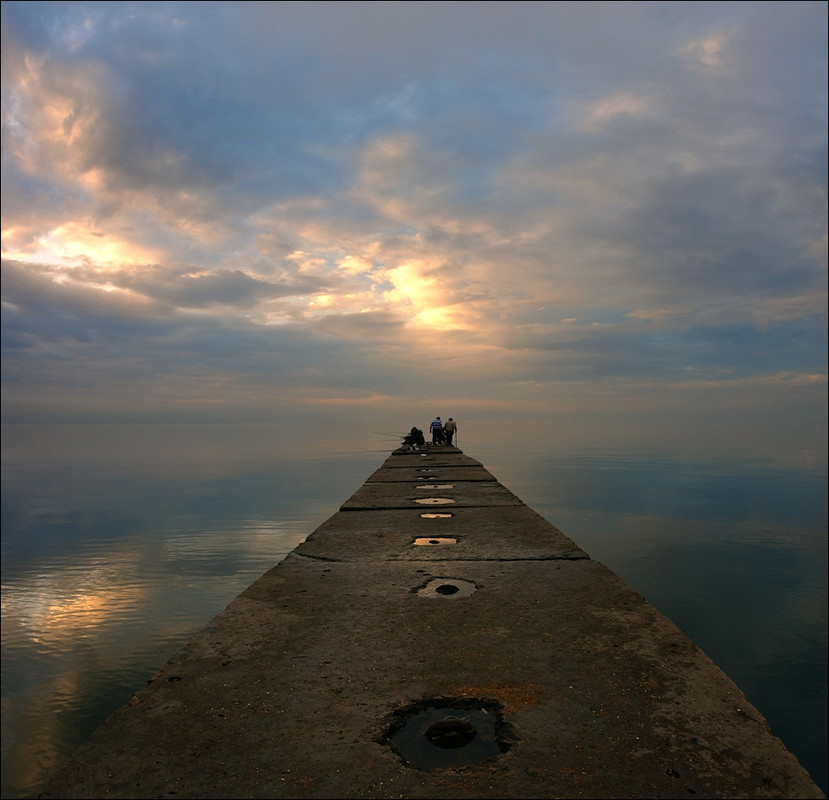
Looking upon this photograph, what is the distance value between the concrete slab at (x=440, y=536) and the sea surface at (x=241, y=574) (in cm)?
944

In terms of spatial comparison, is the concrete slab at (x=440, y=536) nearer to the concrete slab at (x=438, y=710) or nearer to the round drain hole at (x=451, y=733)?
the concrete slab at (x=438, y=710)

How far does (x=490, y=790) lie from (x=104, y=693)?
80.0 ft

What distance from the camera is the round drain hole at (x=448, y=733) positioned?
75.3 inches

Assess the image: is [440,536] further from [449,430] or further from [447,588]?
[449,430]

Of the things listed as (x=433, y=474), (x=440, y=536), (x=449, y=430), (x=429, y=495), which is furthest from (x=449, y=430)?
(x=440, y=536)

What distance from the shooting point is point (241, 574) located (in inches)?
1415

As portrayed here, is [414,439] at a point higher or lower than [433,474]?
higher

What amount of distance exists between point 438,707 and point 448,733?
7.7 inches

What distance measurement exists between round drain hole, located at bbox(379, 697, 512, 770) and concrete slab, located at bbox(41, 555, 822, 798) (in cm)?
1

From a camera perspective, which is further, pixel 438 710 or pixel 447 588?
pixel 447 588

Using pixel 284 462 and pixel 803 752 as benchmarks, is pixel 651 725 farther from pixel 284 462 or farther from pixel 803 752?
pixel 284 462

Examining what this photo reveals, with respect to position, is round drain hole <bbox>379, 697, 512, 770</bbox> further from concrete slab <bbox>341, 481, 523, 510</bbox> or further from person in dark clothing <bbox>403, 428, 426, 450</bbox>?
person in dark clothing <bbox>403, 428, 426, 450</bbox>

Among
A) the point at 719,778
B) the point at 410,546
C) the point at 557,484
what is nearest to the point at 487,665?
the point at 719,778

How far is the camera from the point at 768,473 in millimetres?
121250
